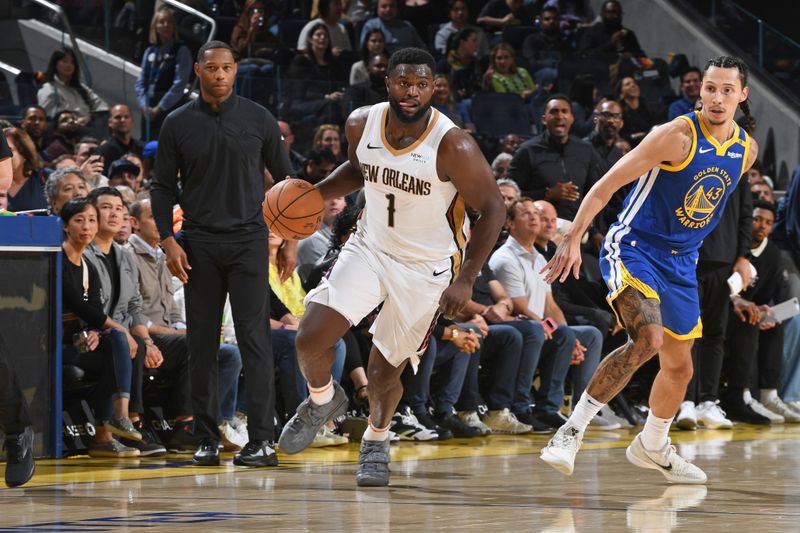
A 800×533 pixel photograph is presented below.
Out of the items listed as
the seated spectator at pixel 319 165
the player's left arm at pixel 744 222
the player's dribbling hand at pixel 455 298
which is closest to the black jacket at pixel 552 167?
the player's left arm at pixel 744 222

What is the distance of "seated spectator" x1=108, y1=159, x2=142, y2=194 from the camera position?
9.83 m

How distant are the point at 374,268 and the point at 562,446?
1224 millimetres

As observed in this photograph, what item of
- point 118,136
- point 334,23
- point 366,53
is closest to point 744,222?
point 118,136

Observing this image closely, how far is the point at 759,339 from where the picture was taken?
10906 millimetres

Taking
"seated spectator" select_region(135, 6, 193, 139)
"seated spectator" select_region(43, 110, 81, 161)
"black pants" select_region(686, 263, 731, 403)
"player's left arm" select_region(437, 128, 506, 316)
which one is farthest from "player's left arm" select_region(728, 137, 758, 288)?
"seated spectator" select_region(43, 110, 81, 161)

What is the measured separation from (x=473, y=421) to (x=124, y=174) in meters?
3.19

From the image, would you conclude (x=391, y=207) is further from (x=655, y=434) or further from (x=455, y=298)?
(x=655, y=434)

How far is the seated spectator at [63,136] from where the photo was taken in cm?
1070

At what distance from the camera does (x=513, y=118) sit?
13.6 m

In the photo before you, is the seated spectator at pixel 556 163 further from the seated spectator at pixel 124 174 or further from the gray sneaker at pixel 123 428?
the gray sneaker at pixel 123 428

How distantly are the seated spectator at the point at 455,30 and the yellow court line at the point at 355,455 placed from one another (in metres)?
6.48

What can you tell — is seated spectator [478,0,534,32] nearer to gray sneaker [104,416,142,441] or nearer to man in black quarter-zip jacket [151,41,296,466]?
man in black quarter-zip jacket [151,41,296,466]

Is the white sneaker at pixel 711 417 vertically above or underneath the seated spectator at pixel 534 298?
underneath

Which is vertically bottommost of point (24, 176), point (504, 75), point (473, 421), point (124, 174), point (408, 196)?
point (473, 421)
